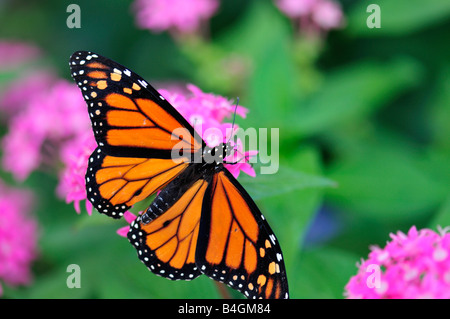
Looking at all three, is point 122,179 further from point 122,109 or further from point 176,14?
point 176,14

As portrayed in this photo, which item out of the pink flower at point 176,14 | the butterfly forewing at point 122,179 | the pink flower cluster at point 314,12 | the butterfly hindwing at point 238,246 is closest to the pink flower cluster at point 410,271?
the butterfly hindwing at point 238,246

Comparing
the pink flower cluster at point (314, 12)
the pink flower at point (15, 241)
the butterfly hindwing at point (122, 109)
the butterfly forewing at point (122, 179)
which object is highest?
the pink flower cluster at point (314, 12)

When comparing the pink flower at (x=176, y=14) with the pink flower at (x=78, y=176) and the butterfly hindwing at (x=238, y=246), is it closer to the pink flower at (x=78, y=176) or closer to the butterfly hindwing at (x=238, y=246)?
the pink flower at (x=78, y=176)

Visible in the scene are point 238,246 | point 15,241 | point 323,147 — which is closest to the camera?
point 238,246

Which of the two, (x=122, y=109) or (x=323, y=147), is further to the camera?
(x=323, y=147)

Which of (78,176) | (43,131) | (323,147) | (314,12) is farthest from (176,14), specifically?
(78,176)
